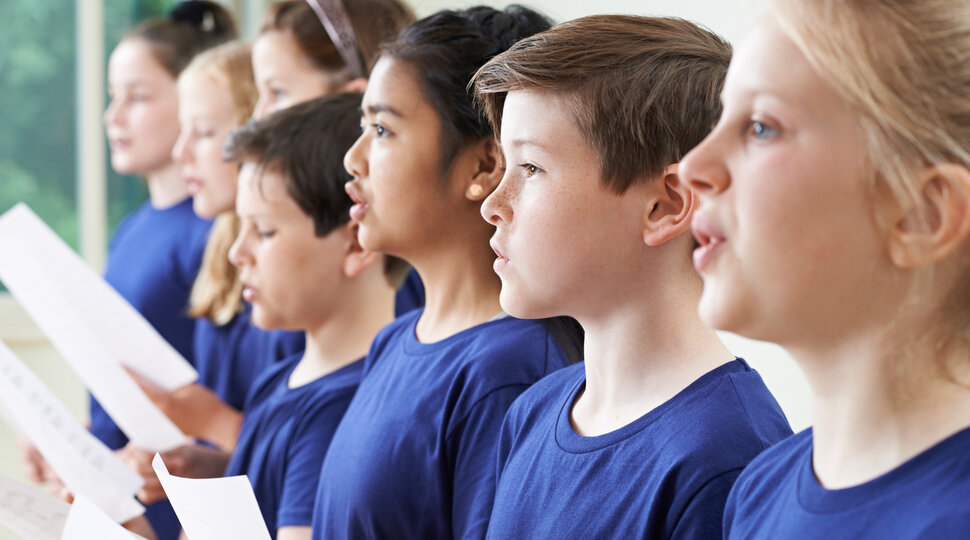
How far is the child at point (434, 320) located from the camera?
3.11 feet

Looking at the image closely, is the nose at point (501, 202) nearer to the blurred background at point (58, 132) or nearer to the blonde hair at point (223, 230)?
the blonde hair at point (223, 230)

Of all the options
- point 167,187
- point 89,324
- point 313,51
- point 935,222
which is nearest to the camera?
point 935,222

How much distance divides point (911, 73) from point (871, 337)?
0.46 feet

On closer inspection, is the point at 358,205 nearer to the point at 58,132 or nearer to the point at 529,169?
the point at 529,169

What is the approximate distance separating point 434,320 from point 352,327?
27 centimetres

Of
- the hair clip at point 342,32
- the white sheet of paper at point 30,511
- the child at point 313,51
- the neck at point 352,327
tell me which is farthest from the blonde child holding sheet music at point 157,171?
the white sheet of paper at point 30,511

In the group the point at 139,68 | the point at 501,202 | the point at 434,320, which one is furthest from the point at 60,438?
the point at 139,68

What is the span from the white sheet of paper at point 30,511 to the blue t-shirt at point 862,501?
607 mm

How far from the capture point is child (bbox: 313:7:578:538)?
3.11 ft

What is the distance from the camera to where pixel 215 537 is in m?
0.77

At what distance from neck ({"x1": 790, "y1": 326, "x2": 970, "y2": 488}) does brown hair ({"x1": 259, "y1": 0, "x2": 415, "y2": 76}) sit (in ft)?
3.47

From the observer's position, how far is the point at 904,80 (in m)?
0.51

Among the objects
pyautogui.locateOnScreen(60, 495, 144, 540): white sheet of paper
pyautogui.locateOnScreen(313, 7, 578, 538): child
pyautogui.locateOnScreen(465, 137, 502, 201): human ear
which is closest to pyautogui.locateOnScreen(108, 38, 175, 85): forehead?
pyautogui.locateOnScreen(313, 7, 578, 538): child

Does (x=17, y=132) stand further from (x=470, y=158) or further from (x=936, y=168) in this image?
(x=936, y=168)
